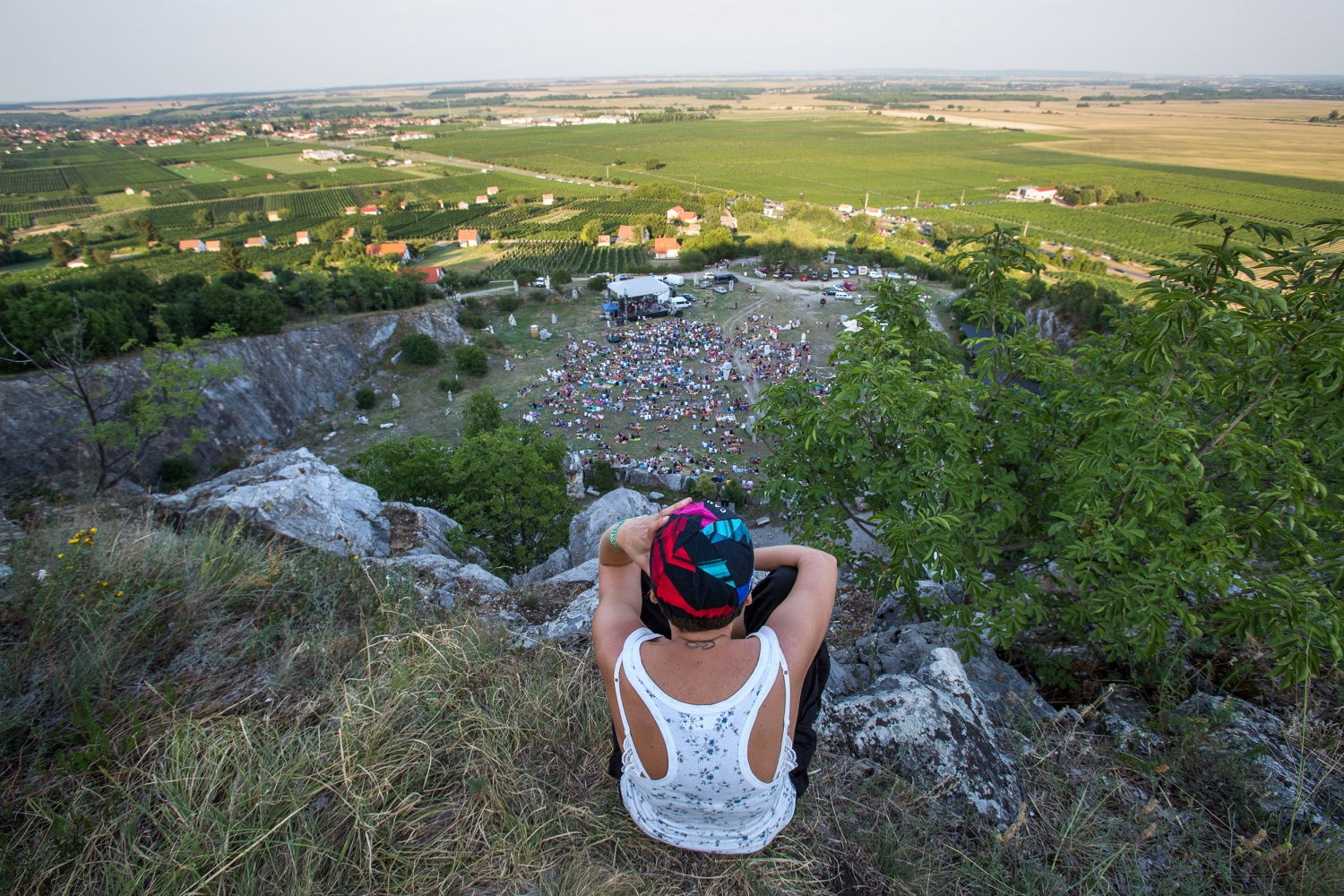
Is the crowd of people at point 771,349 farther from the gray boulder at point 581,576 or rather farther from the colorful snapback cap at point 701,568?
the colorful snapback cap at point 701,568

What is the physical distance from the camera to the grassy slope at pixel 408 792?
2.47m

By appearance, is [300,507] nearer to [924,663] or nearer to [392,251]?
[924,663]

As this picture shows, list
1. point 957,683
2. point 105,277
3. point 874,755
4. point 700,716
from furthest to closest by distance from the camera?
1. point 105,277
2. point 957,683
3. point 874,755
4. point 700,716

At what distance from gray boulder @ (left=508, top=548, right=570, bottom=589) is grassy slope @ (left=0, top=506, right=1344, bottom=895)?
575 cm

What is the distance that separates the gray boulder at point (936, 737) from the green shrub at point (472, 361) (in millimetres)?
Answer: 29054

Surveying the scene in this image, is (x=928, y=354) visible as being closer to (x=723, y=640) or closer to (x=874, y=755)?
(x=874, y=755)

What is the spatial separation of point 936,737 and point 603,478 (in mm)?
18072

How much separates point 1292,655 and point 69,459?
1097 inches

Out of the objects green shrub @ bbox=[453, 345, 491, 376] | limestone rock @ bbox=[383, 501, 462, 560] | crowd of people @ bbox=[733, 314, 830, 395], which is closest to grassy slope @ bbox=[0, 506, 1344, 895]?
limestone rock @ bbox=[383, 501, 462, 560]

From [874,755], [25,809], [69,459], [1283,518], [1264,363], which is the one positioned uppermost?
[1264,363]

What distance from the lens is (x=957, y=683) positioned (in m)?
3.86

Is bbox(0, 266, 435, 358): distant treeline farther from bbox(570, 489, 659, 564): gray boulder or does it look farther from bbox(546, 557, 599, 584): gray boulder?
bbox(546, 557, 599, 584): gray boulder

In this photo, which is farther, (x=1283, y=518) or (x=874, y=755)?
(x=1283, y=518)

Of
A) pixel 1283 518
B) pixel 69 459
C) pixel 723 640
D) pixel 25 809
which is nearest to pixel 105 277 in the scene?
pixel 69 459
